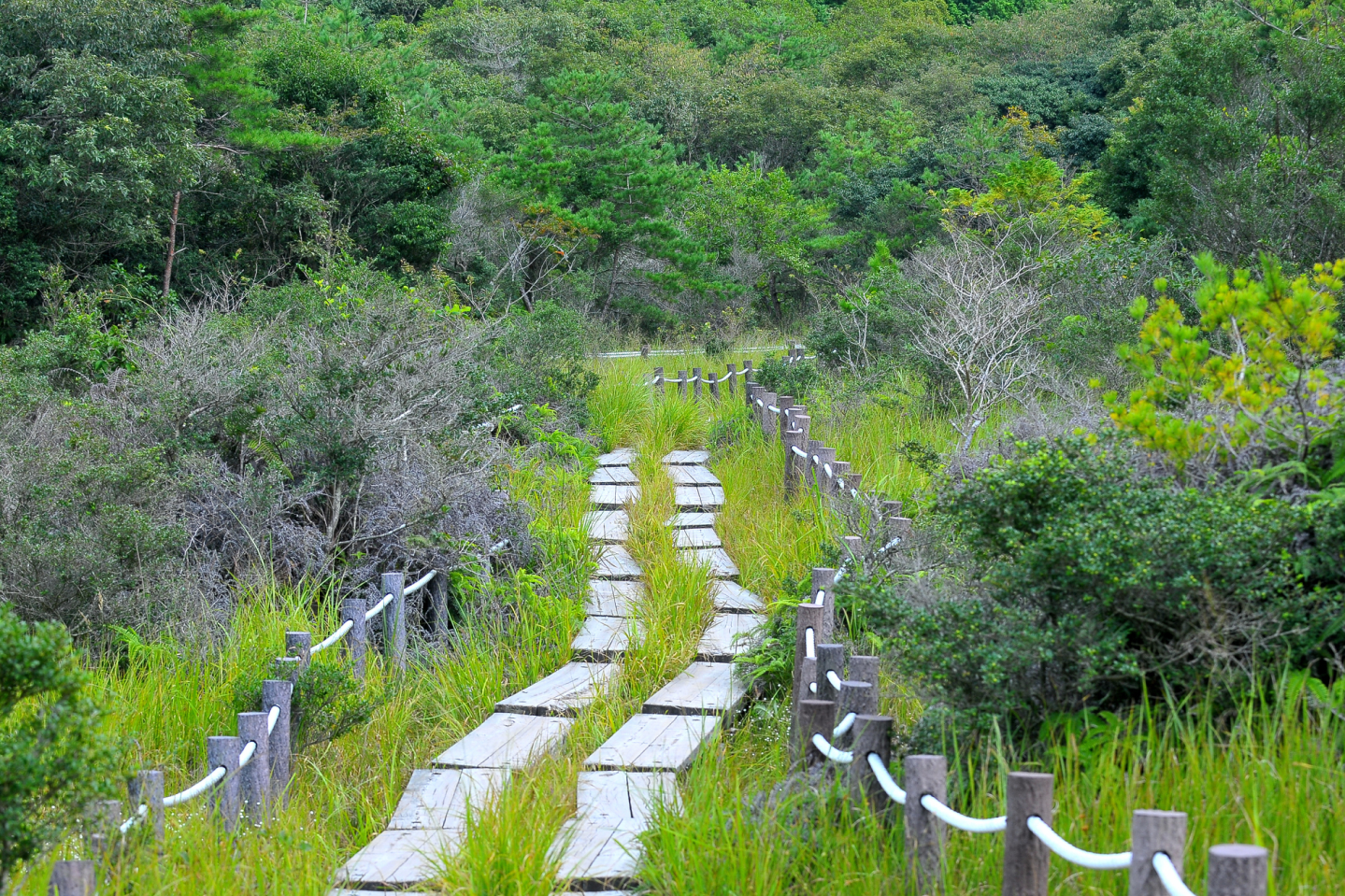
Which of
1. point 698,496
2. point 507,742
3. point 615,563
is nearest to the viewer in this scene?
point 507,742

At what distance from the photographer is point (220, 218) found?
792 inches

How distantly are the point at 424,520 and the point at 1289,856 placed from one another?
5.68 metres

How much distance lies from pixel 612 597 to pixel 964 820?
181 inches

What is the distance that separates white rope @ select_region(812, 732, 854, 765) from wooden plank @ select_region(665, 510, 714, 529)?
4.91 meters

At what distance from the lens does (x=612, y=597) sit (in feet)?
23.8

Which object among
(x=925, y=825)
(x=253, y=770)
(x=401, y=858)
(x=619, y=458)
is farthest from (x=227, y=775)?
(x=619, y=458)

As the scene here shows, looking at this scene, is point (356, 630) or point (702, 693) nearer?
point (702, 693)

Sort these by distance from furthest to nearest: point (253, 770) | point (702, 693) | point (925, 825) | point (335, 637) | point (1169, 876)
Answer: point (702, 693) → point (335, 637) → point (253, 770) → point (925, 825) → point (1169, 876)

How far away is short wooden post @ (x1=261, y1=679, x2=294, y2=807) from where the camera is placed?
439cm

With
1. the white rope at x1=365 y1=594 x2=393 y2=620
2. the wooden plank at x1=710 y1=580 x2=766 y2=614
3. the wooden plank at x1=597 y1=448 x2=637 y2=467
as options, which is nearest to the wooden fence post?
the white rope at x1=365 y1=594 x2=393 y2=620

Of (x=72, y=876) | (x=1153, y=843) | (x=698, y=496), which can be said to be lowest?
(x=698, y=496)

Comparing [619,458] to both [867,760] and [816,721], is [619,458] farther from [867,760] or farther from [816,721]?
[867,760]

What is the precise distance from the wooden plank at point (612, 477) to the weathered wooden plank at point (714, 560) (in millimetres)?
2467

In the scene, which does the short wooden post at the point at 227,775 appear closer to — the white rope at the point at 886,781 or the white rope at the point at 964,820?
the white rope at the point at 886,781
